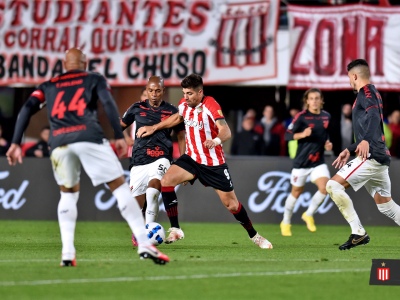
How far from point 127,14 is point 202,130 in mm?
8932

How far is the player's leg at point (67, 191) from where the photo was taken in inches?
401

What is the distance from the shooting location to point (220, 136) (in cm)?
1234

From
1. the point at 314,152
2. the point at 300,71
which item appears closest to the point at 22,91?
the point at 300,71

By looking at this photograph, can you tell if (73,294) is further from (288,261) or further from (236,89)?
(236,89)

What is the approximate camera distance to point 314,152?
680 inches

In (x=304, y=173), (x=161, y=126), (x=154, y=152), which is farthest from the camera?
(x=304, y=173)

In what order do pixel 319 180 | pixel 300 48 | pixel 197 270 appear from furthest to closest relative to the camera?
pixel 300 48 → pixel 319 180 → pixel 197 270

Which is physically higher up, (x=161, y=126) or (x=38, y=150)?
(x=161, y=126)

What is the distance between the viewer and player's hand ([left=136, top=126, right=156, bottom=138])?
13.6 metres

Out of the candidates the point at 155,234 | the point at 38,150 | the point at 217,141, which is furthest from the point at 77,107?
the point at 38,150

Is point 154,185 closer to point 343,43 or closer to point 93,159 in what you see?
point 93,159

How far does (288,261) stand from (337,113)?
12817 millimetres

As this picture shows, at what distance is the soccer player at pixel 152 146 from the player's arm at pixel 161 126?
1.02ft

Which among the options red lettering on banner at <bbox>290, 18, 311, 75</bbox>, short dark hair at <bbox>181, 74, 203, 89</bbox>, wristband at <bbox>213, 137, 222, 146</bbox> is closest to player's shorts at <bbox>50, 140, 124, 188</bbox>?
wristband at <bbox>213, 137, 222, 146</bbox>
